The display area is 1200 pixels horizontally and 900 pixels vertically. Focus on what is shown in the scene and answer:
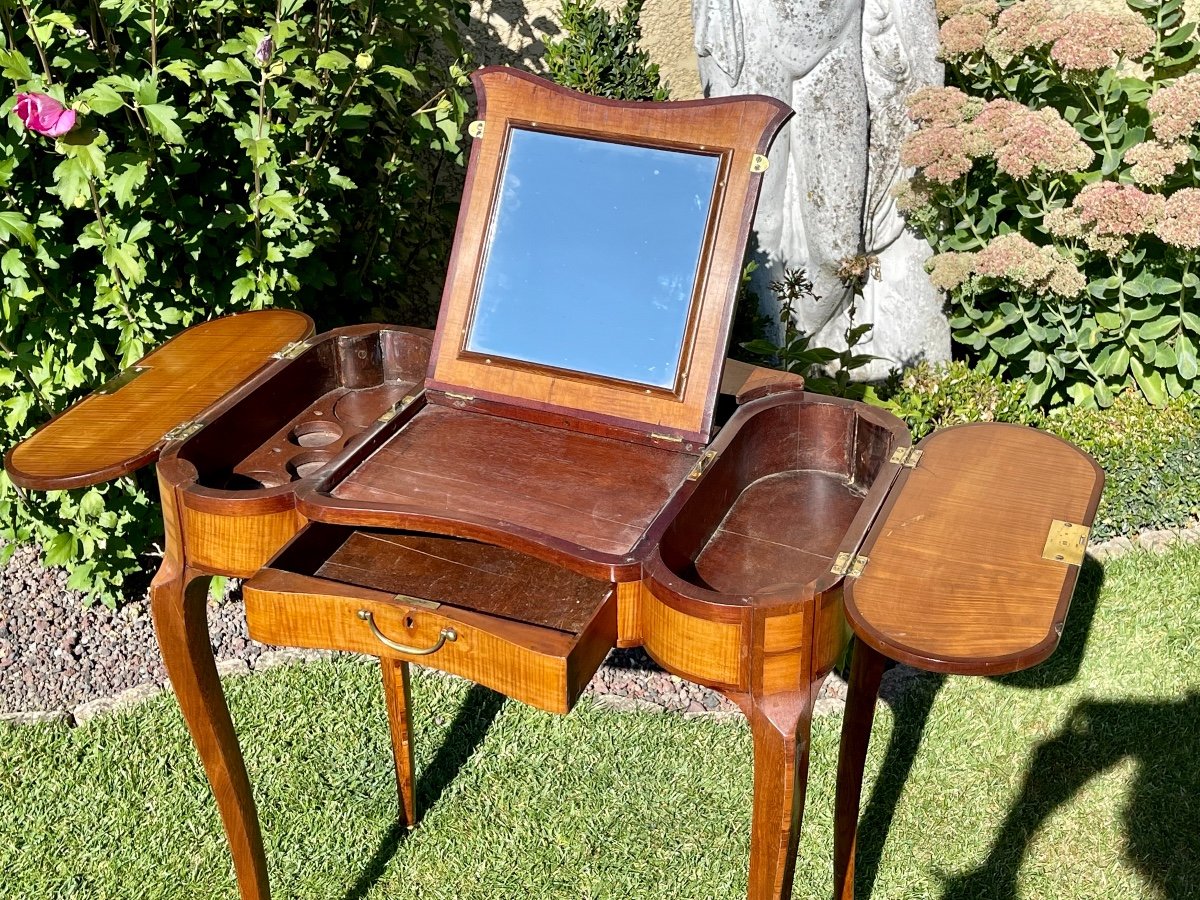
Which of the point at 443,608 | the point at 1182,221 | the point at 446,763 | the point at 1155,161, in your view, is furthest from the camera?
the point at 1155,161

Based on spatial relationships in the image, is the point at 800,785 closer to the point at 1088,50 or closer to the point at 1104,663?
the point at 1104,663

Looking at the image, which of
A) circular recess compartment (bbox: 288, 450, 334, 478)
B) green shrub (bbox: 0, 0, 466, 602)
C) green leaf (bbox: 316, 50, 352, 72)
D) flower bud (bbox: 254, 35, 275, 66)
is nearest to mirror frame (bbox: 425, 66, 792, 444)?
circular recess compartment (bbox: 288, 450, 334, 478)

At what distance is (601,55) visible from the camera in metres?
5.48

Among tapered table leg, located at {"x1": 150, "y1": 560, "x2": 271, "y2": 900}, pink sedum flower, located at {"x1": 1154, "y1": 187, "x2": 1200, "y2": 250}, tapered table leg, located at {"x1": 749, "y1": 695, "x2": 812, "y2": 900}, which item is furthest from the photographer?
pink sedum flower, located at {"x1": 1154, "y1": 187, "x2": 1200, "y2": 250}

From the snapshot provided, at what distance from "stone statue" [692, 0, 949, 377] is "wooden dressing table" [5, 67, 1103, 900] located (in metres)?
2.27

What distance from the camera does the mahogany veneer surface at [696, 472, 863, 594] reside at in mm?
2412

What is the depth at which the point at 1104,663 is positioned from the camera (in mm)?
4043

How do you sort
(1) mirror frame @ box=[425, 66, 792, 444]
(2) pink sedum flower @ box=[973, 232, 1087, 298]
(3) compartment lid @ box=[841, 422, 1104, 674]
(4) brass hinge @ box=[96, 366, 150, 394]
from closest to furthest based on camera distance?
1. (3) compartment lid @ box=[841, 422, 1104, 674]
2. (1) mirror frame @ box=[425, 66, 792, 444]
3. (4) brass hinge @ box=[96, 366, 150, 394]
4. (2) pink sedum flower @ box=[973, 232, 1087, 298]

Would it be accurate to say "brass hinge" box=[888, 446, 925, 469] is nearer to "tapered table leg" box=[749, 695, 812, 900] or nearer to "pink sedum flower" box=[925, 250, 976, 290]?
"tapered table leg" box=[749, 695, 812, 900]

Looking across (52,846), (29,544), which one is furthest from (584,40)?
(52,846)

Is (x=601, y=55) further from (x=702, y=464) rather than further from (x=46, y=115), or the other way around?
(x=702, y=464)

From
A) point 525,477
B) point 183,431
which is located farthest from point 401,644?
point 183,431

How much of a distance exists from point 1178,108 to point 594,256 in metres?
2.64

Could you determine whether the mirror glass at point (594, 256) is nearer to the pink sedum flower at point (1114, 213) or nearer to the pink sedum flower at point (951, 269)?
the pink sedum flower at point (1114, 213)
